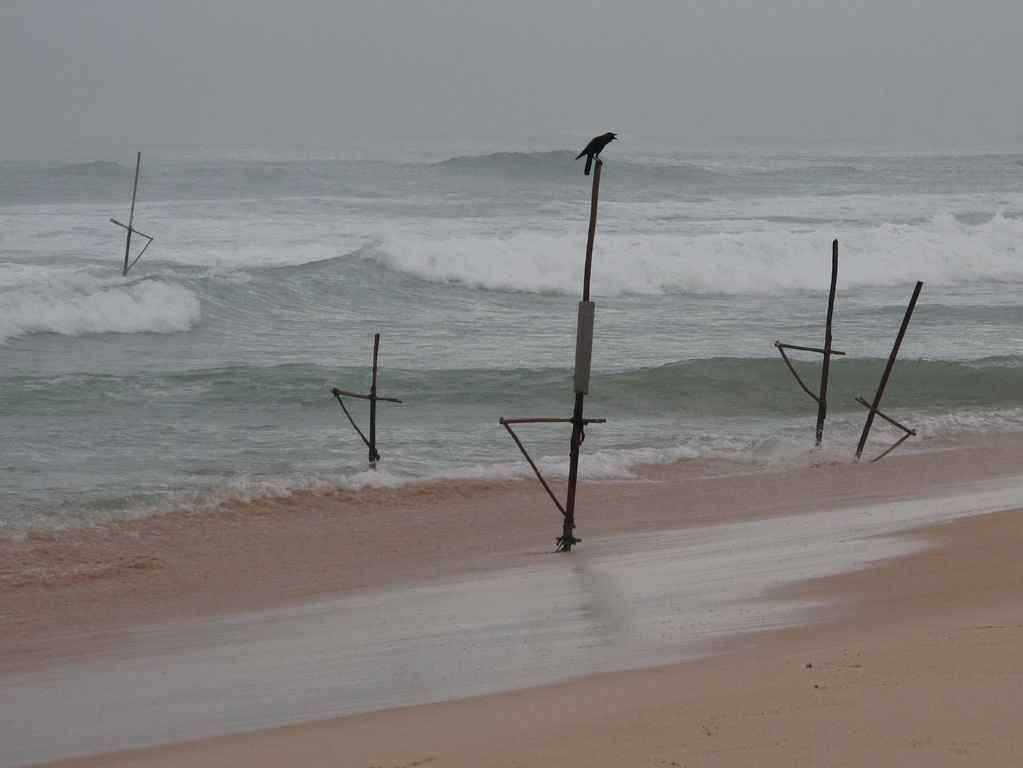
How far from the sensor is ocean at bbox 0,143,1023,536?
10.1 m

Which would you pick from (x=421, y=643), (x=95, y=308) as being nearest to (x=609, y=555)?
(x=421, y=643)

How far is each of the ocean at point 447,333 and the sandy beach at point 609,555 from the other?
0.71 meters

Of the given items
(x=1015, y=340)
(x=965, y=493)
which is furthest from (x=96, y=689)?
(x=1015, y=340)

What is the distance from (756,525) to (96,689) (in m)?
4.38

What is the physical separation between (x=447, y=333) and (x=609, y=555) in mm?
11495

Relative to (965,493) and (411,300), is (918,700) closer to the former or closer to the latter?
(965,493)

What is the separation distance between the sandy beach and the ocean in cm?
71

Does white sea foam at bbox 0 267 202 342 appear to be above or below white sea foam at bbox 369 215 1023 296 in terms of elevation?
below

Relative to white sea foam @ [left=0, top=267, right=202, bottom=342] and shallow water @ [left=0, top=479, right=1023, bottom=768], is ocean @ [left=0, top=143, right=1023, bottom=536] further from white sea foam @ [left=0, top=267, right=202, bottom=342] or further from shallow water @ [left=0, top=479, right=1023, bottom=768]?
shallow water @ [left=0, top=479, right=1023, bottom=768]

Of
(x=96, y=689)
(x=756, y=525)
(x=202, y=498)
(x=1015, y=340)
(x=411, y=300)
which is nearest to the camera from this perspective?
(x=96, y=689)

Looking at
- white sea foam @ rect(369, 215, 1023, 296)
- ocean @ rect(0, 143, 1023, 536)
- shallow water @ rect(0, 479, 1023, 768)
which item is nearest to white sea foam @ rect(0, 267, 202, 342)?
ocean @ rect(0, 143, 1023, 536)

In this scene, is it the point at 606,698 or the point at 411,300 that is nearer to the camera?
the point at 606,698

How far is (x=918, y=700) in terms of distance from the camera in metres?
3.17

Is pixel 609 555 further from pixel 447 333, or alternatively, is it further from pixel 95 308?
pixel 95 308
